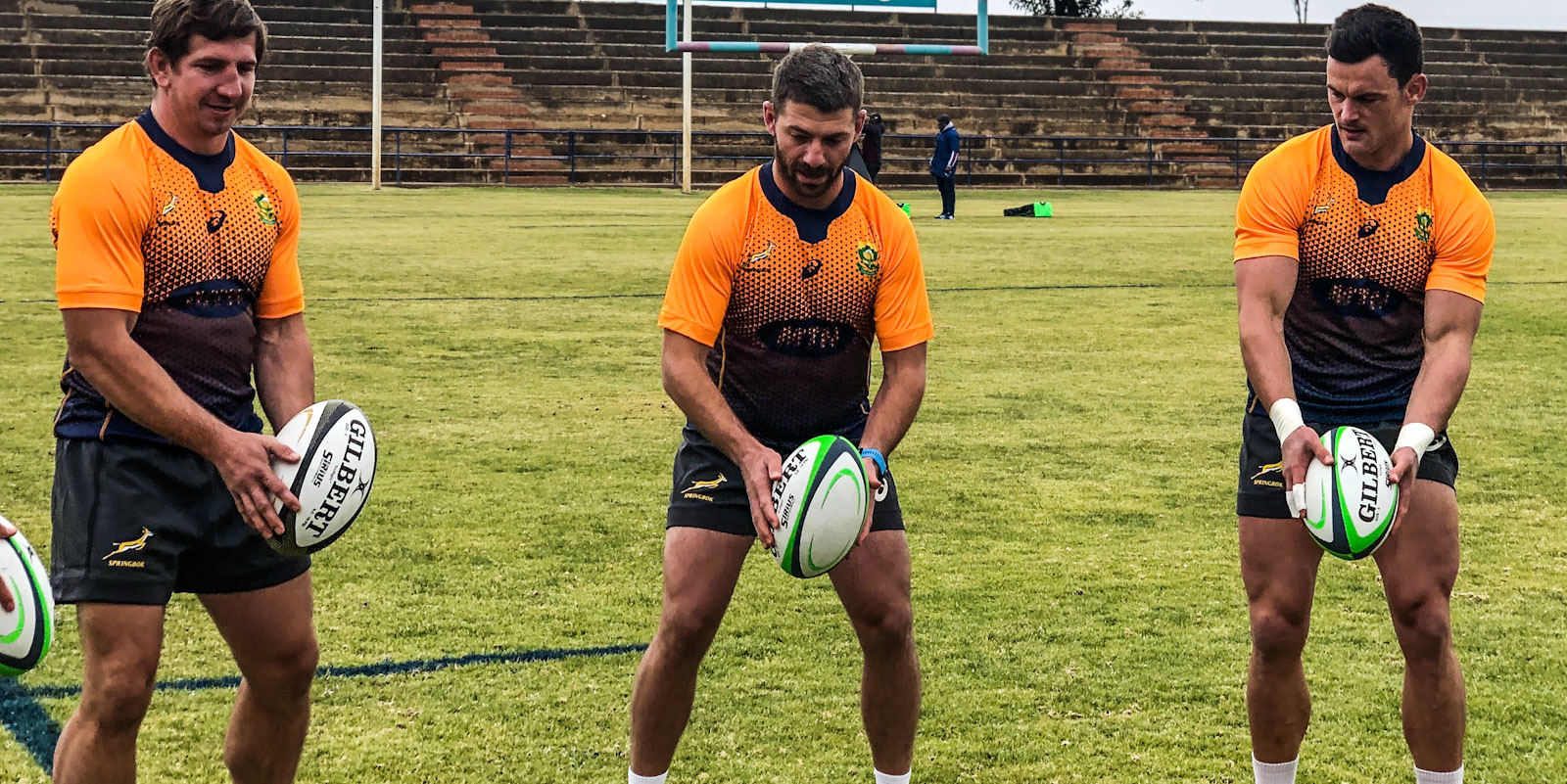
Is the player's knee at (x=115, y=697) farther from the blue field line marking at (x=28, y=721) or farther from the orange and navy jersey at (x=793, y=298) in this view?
the orange and navy jersey at (x=793, y=298)

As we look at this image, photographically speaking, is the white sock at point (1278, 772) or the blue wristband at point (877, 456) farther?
the white sock at point (1278, 772)

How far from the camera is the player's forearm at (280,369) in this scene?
13.6 feet

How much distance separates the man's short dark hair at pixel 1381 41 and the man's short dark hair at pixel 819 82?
4.08 feet

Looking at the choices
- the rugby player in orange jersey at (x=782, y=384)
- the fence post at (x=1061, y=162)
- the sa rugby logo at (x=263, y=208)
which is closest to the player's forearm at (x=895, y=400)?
the rugby player in orange jersey at (x=782, y=384)

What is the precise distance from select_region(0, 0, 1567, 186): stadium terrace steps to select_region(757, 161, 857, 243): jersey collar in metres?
31.1

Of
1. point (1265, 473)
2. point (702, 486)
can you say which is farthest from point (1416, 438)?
point (702, 486)

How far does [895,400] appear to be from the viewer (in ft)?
14.3

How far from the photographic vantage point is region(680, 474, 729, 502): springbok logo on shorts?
4.41 meters

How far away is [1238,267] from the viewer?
14.9ft

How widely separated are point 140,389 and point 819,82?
1.66 meters

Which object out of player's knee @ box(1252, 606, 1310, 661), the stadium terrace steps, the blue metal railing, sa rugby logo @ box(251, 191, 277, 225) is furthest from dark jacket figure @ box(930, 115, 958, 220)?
sa rugby logo @ box(251, 191, 277, 225)

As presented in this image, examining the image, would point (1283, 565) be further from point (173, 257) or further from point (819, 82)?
point (173, 257)

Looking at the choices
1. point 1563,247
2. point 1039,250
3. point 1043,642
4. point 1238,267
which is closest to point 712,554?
point 1238,267

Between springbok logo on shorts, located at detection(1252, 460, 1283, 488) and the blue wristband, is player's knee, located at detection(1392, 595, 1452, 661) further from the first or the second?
Result: the blue wristband
